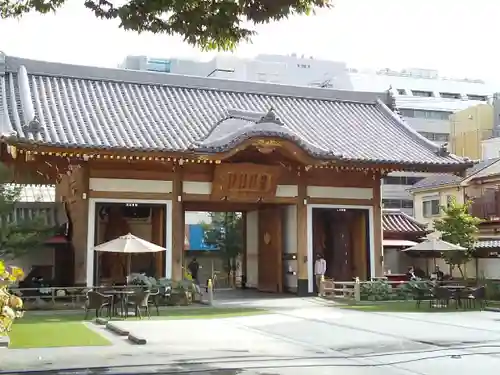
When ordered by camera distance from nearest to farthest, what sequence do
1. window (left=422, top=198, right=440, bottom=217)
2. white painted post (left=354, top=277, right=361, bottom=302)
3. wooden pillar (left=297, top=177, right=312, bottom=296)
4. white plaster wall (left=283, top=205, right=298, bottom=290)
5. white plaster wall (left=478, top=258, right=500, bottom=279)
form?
white painted post (left=354, top=277, right=361, bottom=302)
white plaster wall (left=478, top=258, right=500, bottom=279)
wooden pillar (left=297, top=177, right=312, bottom=296)
white plaster wall (left=283, top=205, right=298, bottom=290)
window (left=422, top=198, right=440, bottom=217)

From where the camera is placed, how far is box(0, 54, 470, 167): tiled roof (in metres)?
19.1

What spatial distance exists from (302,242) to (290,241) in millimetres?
931

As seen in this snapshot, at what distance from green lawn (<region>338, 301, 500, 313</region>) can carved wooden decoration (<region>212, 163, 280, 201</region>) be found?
16.0 feet

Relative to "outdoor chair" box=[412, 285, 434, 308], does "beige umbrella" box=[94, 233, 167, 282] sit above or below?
above

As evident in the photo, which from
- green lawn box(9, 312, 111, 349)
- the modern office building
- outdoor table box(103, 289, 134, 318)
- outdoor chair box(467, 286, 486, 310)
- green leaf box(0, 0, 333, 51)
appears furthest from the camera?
the modern office building

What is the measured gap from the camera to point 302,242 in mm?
21766

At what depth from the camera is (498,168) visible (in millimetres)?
32438

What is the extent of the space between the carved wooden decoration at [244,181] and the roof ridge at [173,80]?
5.57 meters

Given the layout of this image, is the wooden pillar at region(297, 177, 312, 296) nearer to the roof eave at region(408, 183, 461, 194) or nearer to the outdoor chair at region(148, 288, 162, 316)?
the outdoor chair at region(148, 288, 162, 316)

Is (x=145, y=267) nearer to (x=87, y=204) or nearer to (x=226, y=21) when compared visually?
(x=87, y=204)

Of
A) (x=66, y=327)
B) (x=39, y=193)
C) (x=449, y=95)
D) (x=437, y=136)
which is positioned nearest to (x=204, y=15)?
(x=66, y=327)

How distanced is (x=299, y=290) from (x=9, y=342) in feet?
40.6

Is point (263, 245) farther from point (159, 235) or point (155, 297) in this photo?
point (155, 297)

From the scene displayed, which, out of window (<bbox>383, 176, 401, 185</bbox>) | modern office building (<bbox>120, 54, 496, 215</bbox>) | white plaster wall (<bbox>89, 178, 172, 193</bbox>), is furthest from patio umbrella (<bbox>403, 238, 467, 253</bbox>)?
modern office building (<bbox>120, 54, 496, 215</bbox>)
